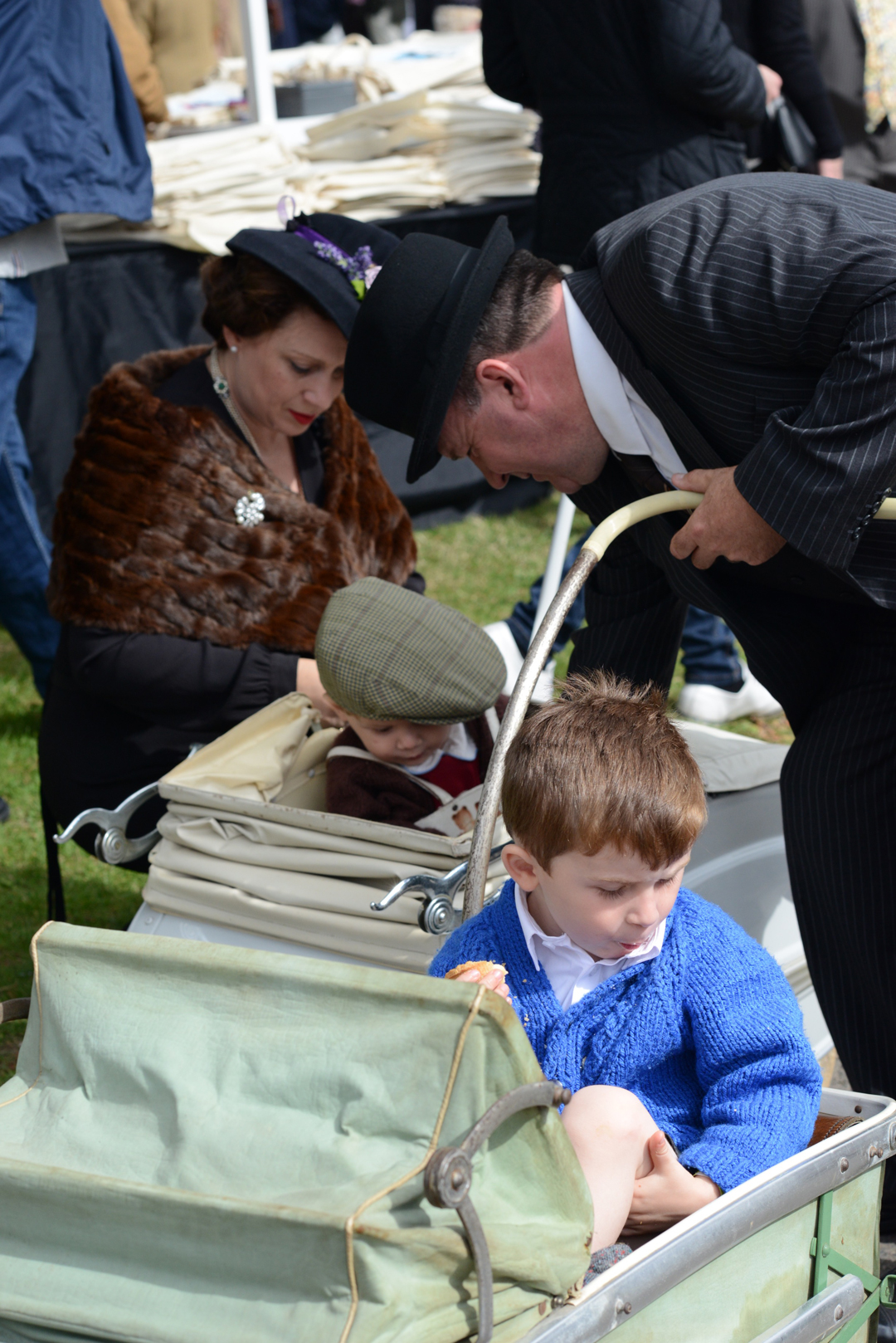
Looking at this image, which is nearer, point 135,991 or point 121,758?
point 135,991

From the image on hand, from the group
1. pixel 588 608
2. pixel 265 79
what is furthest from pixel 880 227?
pixel 265 79

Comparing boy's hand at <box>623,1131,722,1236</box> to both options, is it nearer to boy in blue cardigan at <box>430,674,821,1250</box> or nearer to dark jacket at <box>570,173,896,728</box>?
boy in blue cardigan at <box>430,674,821,1250</box>

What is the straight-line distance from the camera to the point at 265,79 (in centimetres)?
526

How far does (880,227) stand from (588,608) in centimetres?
93

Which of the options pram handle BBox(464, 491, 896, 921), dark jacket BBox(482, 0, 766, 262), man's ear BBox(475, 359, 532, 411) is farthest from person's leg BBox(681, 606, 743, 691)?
pram handle BBox(464, 491, 896, 921)

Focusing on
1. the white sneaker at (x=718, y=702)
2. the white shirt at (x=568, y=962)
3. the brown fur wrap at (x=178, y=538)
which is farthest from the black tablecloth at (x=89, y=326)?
the white shirt at (x=568, y=962)

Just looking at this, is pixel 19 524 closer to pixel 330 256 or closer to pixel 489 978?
pixel 330 256

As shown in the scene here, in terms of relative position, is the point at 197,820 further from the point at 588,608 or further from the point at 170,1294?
the point at 170,1294

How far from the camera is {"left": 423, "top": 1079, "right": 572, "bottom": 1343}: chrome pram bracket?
103 centimetres

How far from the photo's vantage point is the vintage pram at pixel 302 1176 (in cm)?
107

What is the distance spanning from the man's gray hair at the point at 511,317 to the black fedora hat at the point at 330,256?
1.80ft

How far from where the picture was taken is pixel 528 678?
5.40 feet

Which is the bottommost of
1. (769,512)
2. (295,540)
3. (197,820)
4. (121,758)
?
(121,758)

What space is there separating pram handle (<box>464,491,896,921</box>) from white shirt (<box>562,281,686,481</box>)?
223 mm
